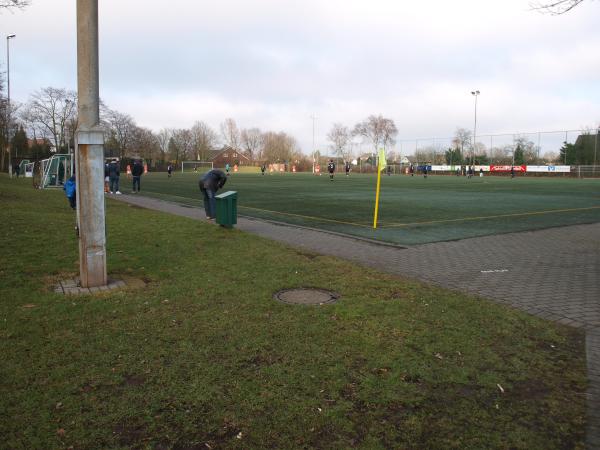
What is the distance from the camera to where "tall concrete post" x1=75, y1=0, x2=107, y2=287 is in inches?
248

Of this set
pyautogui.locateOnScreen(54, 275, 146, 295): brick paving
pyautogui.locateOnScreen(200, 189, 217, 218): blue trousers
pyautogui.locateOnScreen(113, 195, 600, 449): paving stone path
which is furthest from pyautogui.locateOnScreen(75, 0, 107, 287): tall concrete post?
pyautogui.locateOnScreen(200, 189, 217, 218): blue trousers

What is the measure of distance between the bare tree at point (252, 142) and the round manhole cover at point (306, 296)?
417 feet

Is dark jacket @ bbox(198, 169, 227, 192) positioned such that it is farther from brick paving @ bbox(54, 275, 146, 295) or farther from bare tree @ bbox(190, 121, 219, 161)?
bare tree @ bbox(190, 121, 219, 161)

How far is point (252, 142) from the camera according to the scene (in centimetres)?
13312

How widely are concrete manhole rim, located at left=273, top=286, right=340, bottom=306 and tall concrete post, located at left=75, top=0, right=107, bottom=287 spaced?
2450mm

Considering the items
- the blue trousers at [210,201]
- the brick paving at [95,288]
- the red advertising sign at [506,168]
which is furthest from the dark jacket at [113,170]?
the red advertising sign at [506,168]

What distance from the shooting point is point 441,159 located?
92625 mm

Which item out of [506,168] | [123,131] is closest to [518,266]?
[506,168]

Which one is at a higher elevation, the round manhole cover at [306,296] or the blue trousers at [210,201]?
the blue trousers at [210,201]

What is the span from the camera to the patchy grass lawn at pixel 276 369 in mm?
3230

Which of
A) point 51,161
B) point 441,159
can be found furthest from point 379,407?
point 441,159

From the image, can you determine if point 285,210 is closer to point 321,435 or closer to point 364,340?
point 364,340

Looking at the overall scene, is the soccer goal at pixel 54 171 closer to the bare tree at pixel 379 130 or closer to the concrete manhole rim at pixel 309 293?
the concrete manhole rim at pixel 309 293

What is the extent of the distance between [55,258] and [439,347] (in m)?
6.59
